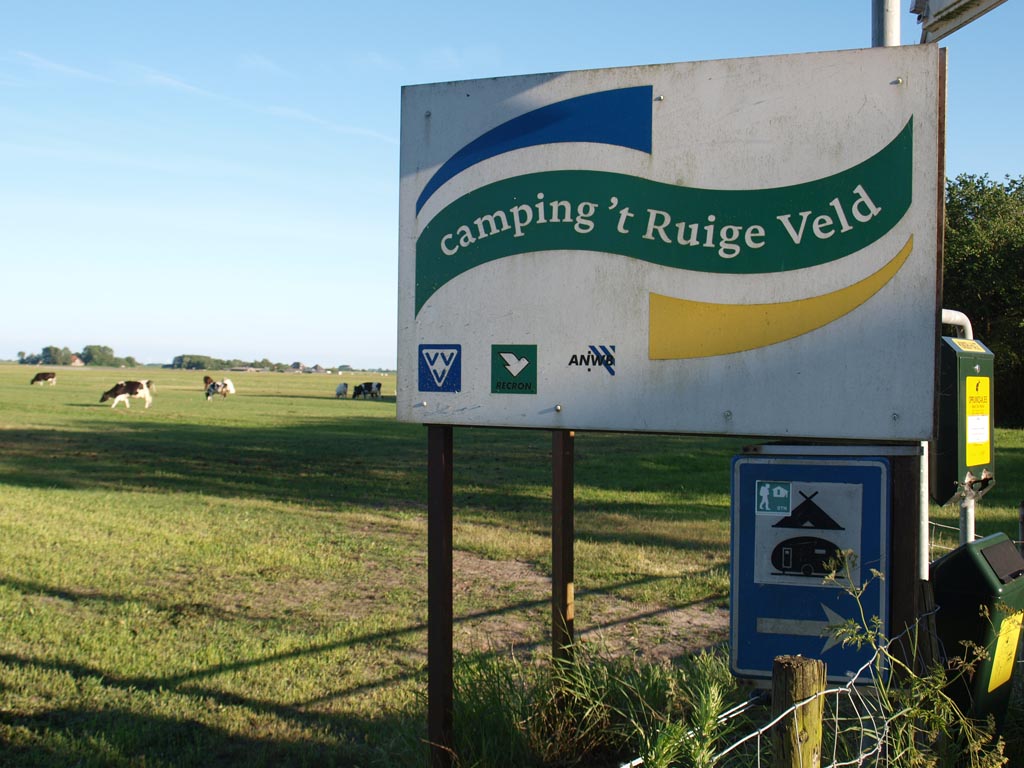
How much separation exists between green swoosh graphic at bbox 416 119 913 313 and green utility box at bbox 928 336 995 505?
47.6 inches

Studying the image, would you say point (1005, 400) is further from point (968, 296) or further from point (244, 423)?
point (244, 423)

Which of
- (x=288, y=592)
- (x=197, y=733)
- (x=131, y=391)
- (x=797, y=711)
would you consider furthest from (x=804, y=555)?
(x=131, y=391)

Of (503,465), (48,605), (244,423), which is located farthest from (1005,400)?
(48,605)

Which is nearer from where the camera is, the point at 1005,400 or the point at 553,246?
the point at 553,246

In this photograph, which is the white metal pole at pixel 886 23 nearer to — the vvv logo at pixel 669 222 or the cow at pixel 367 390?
the vvv logo at pixel 669 222

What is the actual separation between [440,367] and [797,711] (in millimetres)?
1890

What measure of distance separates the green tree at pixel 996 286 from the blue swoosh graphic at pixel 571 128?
105 ft

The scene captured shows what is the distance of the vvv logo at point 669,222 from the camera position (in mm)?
3223

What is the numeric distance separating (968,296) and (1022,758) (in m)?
33.5

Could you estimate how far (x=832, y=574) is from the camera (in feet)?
10.2

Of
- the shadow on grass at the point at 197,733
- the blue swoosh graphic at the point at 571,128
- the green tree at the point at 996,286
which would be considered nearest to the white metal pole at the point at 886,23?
the blue swoosh graphic at the point at 571,128

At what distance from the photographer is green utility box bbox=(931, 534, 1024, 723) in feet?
12.2

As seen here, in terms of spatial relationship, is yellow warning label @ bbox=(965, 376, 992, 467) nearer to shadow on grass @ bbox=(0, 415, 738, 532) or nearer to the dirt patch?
the dirt patch

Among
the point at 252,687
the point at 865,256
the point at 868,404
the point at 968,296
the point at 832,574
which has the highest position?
the point at 968,296
